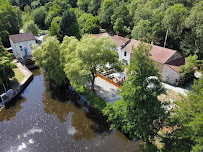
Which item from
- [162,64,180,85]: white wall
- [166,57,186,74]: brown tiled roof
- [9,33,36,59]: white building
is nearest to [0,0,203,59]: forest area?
[166,57,186,74]: brown tiled roof

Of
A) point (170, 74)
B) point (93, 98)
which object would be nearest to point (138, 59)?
point (93, 98)

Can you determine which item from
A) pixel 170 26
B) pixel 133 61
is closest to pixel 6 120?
pixel 133 61

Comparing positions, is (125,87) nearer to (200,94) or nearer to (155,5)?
(200,94)

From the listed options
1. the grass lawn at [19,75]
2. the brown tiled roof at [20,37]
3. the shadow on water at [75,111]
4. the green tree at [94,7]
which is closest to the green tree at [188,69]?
the shadow on water at [75,111]

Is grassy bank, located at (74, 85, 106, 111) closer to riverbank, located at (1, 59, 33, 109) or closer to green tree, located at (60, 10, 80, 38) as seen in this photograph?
riverbank, located at (1, 59, 33, 109)

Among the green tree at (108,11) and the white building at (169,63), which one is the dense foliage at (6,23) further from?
the white building at (169,63)

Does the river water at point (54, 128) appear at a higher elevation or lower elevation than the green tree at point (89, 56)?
lower
